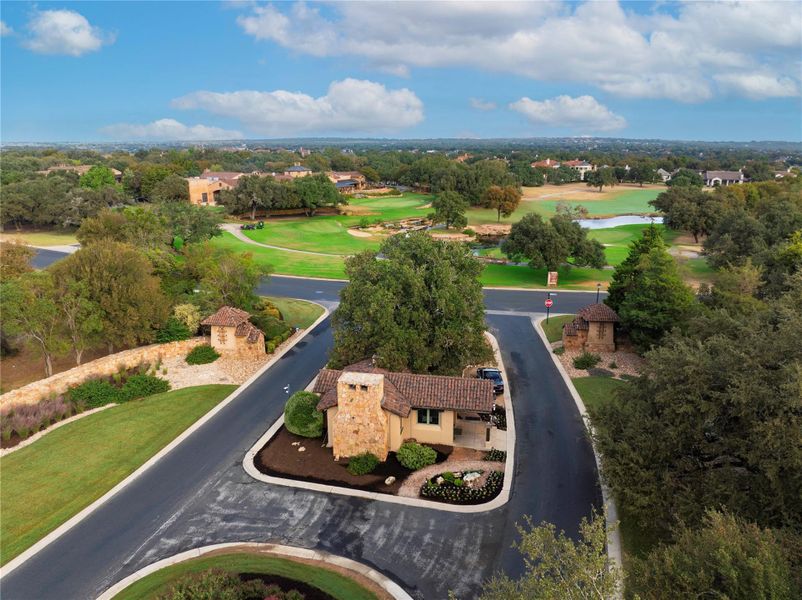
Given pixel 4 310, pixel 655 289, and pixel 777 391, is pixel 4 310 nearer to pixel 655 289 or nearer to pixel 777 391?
pixel 777 391

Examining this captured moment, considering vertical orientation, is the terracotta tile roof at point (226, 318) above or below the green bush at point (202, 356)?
above

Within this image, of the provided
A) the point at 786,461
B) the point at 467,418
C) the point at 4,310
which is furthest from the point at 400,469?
A: the point at 4,310

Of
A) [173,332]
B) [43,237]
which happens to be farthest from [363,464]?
[43,237]

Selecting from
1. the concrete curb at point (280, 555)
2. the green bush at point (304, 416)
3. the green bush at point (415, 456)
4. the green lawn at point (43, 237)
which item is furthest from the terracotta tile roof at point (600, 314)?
the green lawn at point (43, 237)

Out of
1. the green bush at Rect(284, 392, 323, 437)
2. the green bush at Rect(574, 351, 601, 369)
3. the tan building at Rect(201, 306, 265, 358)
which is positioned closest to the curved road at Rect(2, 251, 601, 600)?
the green bush at Rect(284, 392, 323, 437)

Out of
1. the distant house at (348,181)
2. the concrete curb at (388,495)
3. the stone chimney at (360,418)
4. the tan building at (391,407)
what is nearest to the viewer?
the concrete curb at (388,495)

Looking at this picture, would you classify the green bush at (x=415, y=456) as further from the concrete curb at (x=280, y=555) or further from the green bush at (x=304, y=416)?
the concrete curb at (x=280, y=555)
